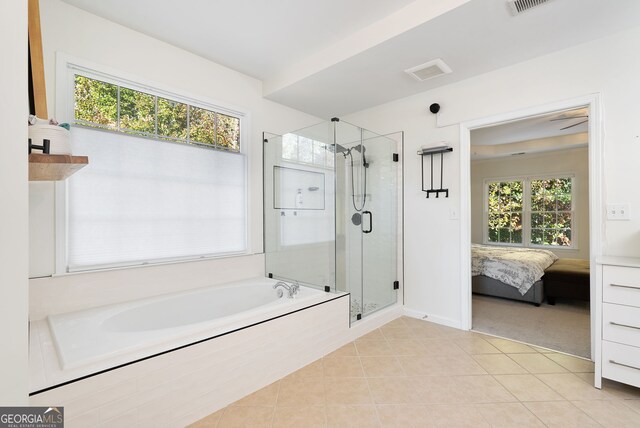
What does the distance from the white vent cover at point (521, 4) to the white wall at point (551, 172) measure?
4830mm

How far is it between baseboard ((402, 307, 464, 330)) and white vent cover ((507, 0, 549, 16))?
2634mm

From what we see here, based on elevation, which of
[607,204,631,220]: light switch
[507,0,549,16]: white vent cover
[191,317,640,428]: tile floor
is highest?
[507,0,549,16]: white vent cover

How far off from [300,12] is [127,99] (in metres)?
1.52

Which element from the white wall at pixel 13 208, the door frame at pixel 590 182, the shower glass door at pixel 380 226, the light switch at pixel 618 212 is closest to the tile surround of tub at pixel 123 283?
the shower glass door at pixel 380 226

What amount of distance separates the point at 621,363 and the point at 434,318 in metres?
1.49

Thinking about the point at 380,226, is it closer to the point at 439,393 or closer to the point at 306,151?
the point at 306,151

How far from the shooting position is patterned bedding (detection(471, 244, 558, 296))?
367 centimetres

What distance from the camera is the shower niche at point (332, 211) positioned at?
9.36 ft

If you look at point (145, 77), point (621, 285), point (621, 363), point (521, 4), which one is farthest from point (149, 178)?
point (621, 363)

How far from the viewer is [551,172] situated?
566cm

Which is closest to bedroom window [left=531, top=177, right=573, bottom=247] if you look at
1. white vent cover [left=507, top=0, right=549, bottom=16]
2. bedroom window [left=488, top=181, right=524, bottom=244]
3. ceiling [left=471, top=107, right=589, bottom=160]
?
bedroom window [left=488, top=181, right=524, bottom=244]

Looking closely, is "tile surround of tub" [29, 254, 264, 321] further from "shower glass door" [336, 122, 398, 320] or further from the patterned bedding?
the patterned bedding

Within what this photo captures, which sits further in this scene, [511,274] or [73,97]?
[511,274]
